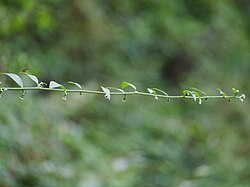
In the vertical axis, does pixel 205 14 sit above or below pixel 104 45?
above

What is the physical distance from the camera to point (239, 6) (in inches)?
200

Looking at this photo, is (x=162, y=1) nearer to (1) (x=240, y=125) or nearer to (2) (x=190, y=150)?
(1) (x=240, y=125)

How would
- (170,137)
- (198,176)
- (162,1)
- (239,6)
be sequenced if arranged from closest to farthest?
1. (198,176)
2. (170,137)
3. (162,1)
4. (239,6)

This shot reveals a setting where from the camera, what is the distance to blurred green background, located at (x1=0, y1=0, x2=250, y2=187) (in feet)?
7.18

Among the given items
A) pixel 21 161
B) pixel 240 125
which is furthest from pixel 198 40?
pixel 21 161

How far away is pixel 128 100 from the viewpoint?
3682 millimetres

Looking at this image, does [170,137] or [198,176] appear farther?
[170,137]

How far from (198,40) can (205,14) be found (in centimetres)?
30

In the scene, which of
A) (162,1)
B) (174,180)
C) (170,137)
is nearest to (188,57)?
(162,1)

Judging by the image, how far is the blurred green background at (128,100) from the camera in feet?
7.18

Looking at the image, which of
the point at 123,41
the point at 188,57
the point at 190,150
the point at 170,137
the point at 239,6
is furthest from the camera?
the point at 239,6

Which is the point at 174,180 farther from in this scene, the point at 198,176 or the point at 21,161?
the point at 21,161

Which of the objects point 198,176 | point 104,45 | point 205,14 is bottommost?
point 198,176

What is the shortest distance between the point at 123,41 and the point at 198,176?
1723mm
